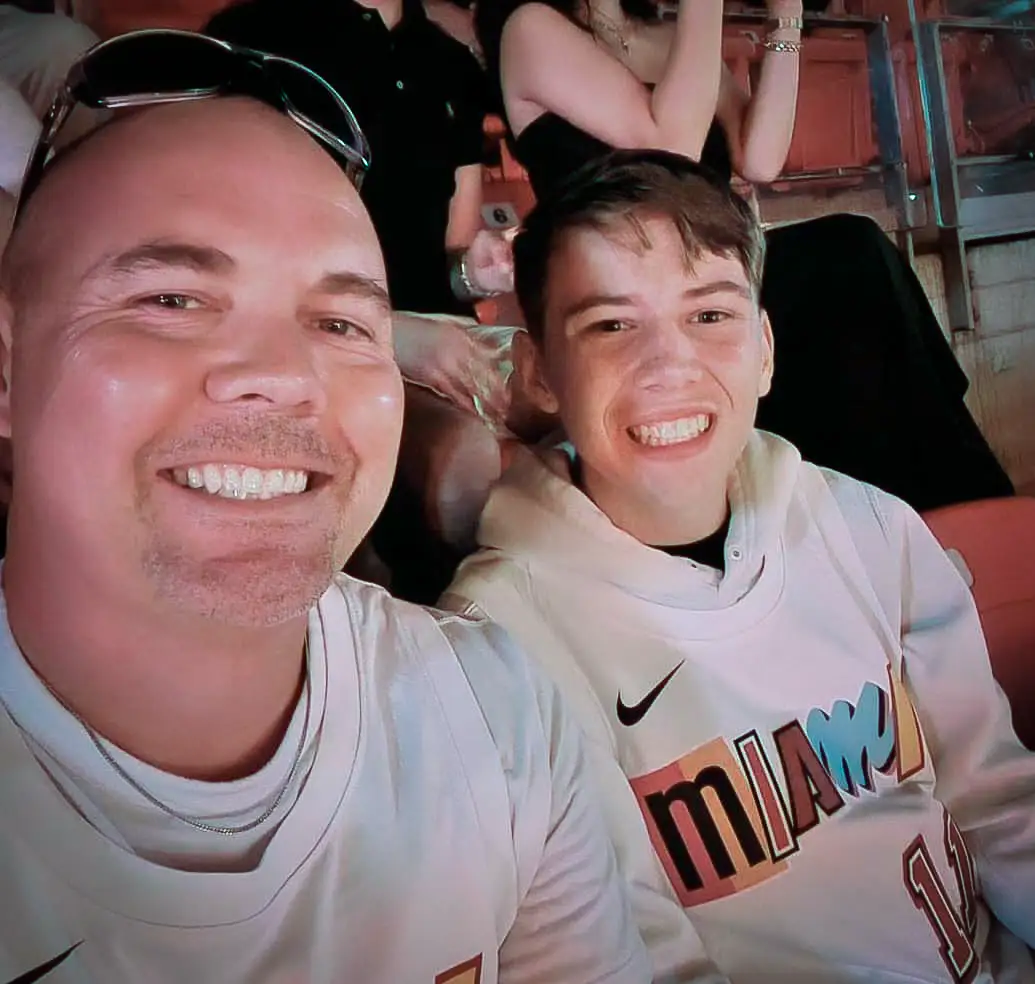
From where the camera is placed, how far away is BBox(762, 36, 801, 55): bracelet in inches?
37.9

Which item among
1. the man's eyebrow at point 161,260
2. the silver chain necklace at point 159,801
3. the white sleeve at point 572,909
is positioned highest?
the man's eyebrow at point 161,260

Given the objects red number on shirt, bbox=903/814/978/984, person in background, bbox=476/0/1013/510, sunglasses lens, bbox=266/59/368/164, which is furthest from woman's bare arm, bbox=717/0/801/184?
red number on shirt, bbox=903/814/978/984

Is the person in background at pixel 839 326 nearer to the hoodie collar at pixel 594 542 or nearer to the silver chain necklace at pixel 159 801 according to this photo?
the hoodie collar at pixel 594 542

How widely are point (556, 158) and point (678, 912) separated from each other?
0.57m

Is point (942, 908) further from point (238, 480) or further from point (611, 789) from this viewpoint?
point (238, 480)

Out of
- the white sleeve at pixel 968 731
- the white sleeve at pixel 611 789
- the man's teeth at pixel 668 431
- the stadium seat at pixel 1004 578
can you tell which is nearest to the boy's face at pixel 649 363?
the man's teeth at pixel 668 431

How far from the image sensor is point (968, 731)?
768 mm

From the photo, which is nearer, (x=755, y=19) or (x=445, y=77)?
(x=445, y=77)

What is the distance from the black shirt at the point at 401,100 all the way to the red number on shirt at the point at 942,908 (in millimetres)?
535

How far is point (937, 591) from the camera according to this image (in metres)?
0.80

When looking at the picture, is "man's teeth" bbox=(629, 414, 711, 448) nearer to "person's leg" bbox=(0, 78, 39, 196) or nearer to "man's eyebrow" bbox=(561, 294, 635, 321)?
"man's eyebrow" bbox=(561, 294, 635, 321)

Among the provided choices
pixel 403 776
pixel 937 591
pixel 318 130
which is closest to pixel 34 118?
pixel 318 130

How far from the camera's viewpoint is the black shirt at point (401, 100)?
713 millimetres

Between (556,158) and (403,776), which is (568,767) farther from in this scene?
(556,158)
